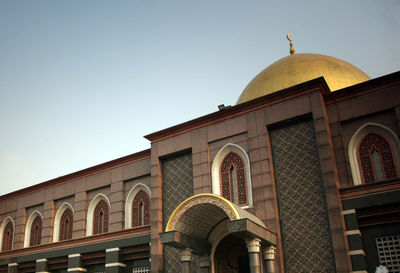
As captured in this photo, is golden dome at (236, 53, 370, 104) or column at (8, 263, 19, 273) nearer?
golden dome at (236, 53, 370, 104)

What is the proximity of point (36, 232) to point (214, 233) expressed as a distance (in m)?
12.0

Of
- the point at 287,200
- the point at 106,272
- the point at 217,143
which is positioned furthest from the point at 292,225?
the point at 106,272

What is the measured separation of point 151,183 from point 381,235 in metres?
8.93

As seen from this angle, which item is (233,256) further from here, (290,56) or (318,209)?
(290,56)

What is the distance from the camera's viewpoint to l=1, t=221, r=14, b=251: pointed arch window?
2477cm

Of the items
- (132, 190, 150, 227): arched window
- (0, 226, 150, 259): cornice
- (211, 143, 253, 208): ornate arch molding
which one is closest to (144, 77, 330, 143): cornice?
(211, 143, 253, 208): ornate arch molding

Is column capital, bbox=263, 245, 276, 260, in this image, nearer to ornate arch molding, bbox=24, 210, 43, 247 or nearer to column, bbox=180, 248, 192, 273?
column, bbox=180, 248, 192, 273

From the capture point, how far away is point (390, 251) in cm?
1338

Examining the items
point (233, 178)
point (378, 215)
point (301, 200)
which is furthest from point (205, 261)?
point (378, 215)

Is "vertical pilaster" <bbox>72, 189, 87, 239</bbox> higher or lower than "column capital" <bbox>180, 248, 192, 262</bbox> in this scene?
higher

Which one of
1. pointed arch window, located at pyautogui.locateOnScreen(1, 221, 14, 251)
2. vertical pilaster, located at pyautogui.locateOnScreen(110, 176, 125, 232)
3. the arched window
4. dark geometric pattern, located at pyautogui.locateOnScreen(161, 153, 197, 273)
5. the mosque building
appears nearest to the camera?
the mosque building

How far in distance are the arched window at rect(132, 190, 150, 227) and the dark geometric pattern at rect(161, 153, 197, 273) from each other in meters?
1.96

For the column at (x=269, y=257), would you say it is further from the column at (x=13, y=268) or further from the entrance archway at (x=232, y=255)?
the column at (x=13, y=268)

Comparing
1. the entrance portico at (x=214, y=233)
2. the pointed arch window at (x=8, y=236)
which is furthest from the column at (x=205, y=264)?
the pointed arch window at (x=8, y=236)
